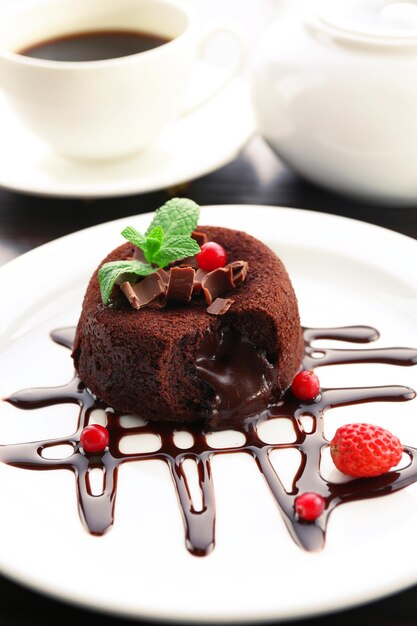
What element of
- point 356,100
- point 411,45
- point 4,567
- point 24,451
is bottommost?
point 24,451

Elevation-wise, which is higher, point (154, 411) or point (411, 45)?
point (411, 45)

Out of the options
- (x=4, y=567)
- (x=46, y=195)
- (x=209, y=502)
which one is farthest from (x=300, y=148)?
(x=4, y=567)

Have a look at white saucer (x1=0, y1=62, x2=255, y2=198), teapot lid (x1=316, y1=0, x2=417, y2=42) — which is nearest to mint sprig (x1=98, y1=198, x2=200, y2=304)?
white saucer (x1=0, y1=62, x2=255, y2=198)

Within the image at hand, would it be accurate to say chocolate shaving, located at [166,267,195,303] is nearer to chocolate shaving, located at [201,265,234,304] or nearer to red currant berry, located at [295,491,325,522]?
chocolate shaving, located at [201,265,234,304]

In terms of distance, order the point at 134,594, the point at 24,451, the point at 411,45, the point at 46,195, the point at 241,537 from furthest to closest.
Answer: the point at 46,195 → the point at 411,45 → the point at 24,451 → the point at 241,537 → the point at 134,594

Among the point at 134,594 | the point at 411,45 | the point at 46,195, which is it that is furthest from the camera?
the point at 46,195

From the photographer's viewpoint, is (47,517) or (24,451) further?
(24,451)

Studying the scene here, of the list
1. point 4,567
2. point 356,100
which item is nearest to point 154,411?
point 4,567

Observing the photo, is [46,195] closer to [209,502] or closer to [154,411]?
[154,411]
